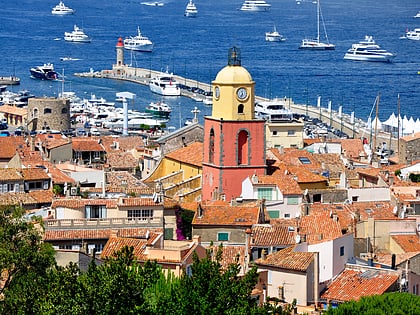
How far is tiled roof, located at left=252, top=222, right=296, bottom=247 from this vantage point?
1056 inches

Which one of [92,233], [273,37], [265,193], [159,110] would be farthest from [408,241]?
[273,37]

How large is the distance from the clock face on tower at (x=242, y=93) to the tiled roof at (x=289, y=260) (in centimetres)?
975

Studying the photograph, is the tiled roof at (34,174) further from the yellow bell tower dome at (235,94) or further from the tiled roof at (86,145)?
the tiled roof at (86,145)

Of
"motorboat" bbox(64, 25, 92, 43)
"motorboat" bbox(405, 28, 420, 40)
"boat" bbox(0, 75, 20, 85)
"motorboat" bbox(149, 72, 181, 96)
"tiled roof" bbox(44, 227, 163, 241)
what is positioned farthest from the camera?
"motorboat" bbox(405, 28, 420, 40)

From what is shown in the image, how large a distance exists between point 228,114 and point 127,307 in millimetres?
15485

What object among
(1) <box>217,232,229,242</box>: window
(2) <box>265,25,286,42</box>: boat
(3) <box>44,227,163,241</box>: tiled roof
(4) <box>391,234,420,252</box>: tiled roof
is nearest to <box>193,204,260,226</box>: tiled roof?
(1) <box>217,232,229,242</box>: window

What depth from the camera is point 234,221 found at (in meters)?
28.8

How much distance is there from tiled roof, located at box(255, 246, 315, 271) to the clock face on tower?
32.0ft

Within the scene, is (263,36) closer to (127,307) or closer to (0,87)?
(0,87)

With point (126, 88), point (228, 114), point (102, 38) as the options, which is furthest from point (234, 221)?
point (102, 38)

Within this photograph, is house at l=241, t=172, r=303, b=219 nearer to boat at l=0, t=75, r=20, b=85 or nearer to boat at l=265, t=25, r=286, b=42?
boat at l=0, t=75, r=20, b=85

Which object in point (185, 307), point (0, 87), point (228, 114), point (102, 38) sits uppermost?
point (102, 38)

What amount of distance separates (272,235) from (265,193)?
19.2 feet

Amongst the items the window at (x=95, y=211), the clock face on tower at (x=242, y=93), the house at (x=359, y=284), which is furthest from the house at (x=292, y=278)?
the clock face on tower at (x=242, y=93)
